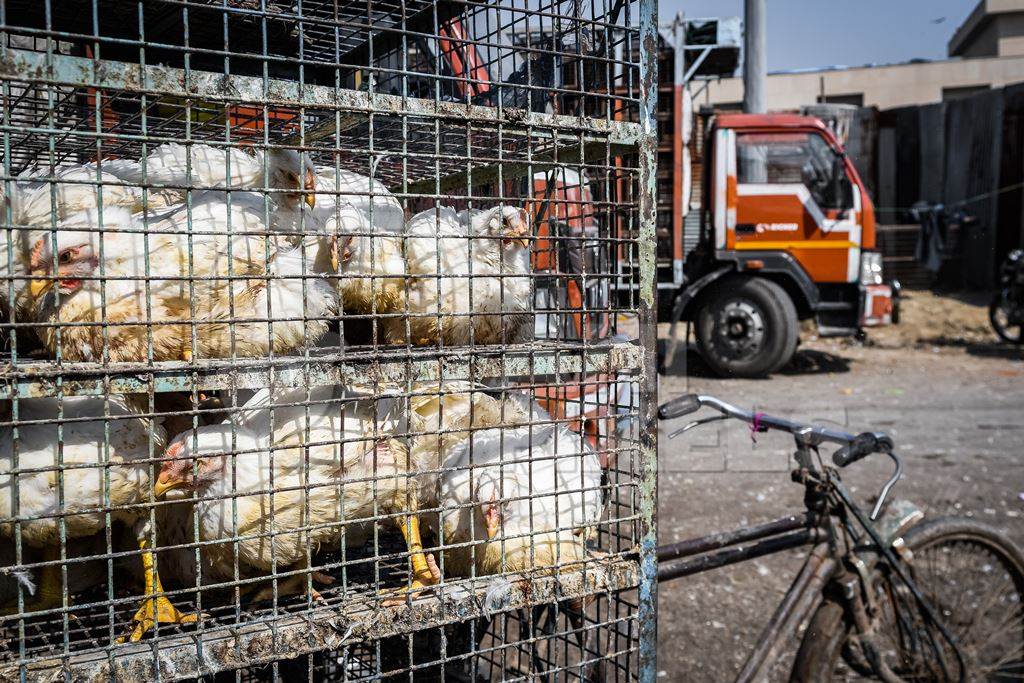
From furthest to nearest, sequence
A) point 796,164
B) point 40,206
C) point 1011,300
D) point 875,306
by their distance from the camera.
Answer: point 1011,300 < point 875,306 < point 796,164 < point 40,206

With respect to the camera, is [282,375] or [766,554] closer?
[282,375]

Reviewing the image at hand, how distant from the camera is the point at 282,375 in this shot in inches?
50.6

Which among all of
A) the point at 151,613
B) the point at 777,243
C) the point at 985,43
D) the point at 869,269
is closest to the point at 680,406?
the point at 151,613

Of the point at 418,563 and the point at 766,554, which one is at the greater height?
the point at 418,563

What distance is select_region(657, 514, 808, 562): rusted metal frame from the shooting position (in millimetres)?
2193

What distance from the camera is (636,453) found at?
1.70 meters

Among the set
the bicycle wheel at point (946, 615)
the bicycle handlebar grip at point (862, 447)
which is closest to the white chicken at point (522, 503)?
the bicycle handlebar grip at point (862, 447)

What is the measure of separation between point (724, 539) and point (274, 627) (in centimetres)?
144

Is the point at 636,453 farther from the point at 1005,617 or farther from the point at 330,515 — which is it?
the point at 1005,617

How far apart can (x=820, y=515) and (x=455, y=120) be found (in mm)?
1714

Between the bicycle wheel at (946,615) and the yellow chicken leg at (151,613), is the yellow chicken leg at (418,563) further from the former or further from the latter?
the bicycle wheel at (946,615)

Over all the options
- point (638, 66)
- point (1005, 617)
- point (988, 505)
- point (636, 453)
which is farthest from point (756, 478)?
point (638, 66)

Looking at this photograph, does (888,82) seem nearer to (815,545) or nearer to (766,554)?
(815,545)

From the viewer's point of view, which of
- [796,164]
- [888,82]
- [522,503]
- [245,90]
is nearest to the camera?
[245,90]
